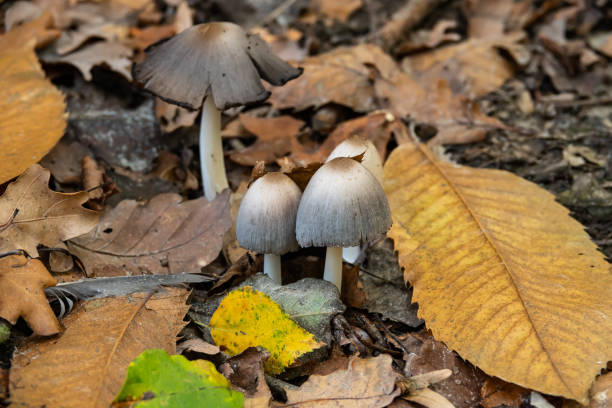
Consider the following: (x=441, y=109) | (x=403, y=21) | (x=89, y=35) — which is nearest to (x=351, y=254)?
(x=441, y=109)

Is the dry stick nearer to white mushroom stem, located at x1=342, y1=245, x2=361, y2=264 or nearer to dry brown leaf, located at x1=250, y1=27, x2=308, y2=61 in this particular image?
dry brown leaf, located at x1=250, y1=27, x2=308, y2=61

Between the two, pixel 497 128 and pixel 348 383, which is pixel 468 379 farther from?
pixel 497 128

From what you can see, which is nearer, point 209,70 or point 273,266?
point 273,266

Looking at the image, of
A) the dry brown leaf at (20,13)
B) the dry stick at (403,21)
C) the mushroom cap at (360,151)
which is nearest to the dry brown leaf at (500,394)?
the mushroom cap at (360,151)

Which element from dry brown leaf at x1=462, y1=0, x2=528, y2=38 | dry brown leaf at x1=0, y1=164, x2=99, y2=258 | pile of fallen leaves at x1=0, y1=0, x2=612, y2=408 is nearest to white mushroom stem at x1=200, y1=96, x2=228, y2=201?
pile of fallen leaves at x1=0, y1=0, x2=612, y2=408

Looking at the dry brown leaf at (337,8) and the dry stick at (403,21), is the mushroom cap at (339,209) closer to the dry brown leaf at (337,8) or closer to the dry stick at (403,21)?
the dry stick at (403,21)

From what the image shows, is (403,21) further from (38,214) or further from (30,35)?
(38,214)
